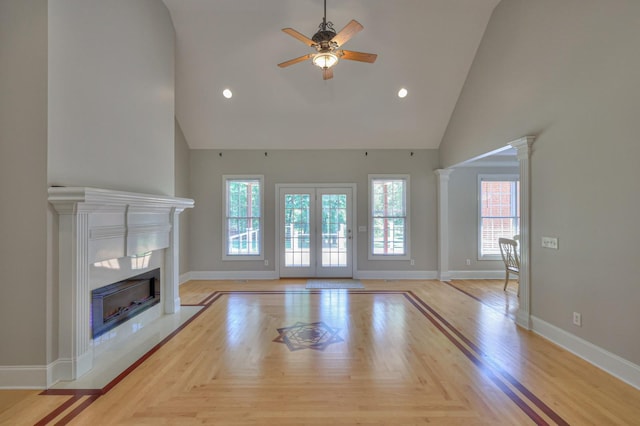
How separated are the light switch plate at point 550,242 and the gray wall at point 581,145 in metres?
0.06

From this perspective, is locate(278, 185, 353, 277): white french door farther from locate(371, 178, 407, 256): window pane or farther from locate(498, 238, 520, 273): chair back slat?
locate(498, 238, 520, 273): chair back slat

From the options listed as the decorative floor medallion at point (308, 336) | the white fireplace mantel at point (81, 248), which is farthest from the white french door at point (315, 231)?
the white fireplace mantel at point (81, 248)

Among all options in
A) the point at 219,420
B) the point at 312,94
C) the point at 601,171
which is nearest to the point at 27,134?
the point at 219,420

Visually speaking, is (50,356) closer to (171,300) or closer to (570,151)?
(171,300)

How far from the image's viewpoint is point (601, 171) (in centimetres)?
274

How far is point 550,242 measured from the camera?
11.1 ft

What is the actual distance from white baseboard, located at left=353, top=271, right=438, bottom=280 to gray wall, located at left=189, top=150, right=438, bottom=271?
0.10 m

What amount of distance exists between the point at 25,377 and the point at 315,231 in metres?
4.86

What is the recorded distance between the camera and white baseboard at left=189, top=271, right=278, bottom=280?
21.3ft

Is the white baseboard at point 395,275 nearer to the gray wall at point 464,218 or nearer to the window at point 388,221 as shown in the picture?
the window at point 388,221

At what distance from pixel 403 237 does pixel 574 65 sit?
13.8 ft

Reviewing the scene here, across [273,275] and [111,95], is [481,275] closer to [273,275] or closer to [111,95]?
[273,275]

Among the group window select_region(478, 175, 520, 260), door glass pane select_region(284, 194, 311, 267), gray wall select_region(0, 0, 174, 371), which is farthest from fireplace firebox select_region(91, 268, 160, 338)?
window select_region(478, 175, 520, 260)

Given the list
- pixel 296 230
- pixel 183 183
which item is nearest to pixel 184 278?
pixel 183 183
